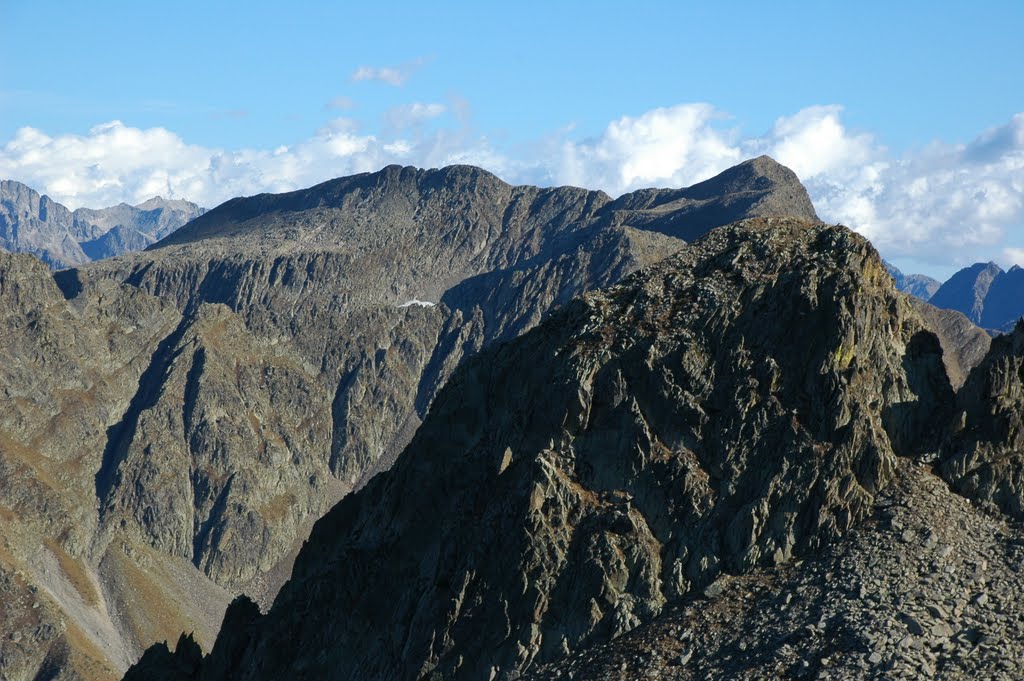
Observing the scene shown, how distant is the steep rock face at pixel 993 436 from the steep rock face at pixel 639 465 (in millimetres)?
2702

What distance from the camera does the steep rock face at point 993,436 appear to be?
73.8m

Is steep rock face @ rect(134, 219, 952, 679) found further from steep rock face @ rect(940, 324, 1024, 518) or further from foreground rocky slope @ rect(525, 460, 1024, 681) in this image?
steep rock face @ rect(940, 324, 1024, 518)

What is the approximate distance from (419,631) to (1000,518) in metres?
36.6

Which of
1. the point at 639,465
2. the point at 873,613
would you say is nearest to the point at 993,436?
the point at 873,613

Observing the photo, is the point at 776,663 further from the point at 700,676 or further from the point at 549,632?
the point at 549,632

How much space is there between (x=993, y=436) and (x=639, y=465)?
871 inches

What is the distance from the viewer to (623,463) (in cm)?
7944

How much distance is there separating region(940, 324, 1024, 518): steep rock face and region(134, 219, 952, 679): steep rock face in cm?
270

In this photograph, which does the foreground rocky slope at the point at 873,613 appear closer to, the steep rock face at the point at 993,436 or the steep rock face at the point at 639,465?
the steep rock face at the point at 993,436

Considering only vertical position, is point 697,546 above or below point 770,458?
below

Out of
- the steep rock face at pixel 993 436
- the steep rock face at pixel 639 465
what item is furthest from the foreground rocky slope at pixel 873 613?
the steep rock face at pixel 639 465

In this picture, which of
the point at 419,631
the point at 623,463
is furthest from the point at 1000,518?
the point at 419,631

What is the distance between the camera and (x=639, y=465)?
79062 millimetres

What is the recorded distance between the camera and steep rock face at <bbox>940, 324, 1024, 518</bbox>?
7375cm
